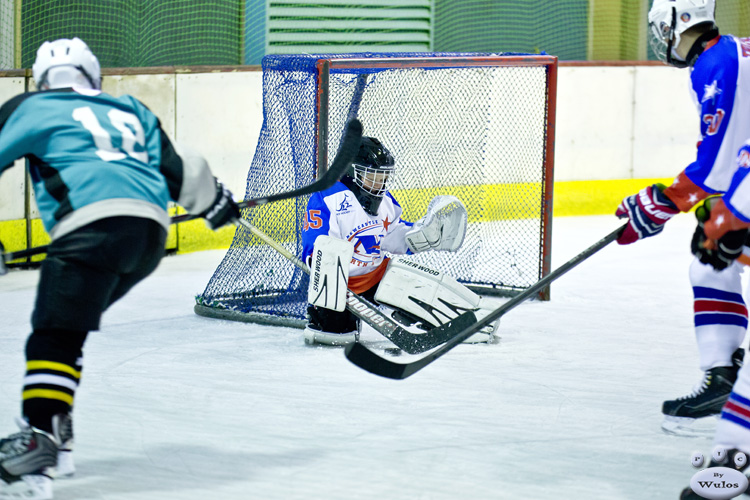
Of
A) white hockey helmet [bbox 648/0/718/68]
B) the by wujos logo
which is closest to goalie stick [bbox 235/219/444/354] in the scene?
white hockey helmet [bbox 648/0/718/68]

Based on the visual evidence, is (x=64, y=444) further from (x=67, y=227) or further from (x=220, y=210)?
(x=220, y=210)

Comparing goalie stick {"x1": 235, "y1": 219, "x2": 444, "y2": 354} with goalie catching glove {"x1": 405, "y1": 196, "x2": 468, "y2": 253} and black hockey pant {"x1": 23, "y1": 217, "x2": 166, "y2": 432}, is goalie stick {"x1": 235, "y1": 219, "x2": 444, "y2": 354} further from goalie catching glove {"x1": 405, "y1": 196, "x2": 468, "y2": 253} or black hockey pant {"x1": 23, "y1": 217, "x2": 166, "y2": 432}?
black hockey pant {"x1": 23, "y1": 217, "x2": 166, "y2": 432}

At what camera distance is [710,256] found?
8.43 feet

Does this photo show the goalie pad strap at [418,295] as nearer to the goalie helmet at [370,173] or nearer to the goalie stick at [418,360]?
the goalie helmet at [370,173]

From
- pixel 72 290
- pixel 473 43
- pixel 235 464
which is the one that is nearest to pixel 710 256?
pixel 235 464

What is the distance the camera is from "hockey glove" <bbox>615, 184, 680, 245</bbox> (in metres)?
2.96

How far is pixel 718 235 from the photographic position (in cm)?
245

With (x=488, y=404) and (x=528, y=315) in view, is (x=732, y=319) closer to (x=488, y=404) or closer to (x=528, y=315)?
(x=488, y=404)

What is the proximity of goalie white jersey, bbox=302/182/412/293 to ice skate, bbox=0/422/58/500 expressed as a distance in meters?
1.74

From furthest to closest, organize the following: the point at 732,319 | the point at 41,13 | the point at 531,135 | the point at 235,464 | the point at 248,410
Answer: the point at 531,135 → the point at 41,13 → the point at 248,410 → the point at 732,319 → the point at 235,464

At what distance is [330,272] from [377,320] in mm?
295

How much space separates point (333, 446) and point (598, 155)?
518 cm

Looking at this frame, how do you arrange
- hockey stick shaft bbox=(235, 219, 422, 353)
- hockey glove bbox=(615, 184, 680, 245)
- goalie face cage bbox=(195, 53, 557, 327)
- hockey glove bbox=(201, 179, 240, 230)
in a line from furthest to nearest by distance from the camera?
goalie face cage bbox=(195, 53, 557, 327) → hockey stick shaft bbox=(235, 219, 422, 353) → hockey glove bbox=(615, 184, 680, 245) → hockey glove bbox=(201, 179, 240, 230)

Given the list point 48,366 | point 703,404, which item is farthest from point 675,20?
point 48,366
